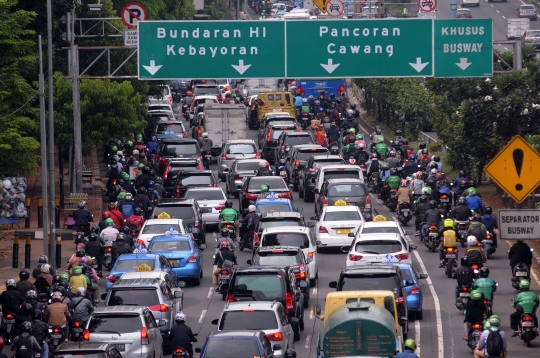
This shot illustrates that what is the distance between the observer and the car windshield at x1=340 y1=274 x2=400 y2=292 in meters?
23.2

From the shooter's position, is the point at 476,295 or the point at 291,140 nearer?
the point at 476,295

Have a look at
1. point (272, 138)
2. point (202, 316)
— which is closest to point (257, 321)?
point (202, 316)

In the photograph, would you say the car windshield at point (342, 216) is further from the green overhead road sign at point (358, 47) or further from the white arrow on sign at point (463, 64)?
the white arrow on sign at point (463, 64)

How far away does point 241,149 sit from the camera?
47500 mm

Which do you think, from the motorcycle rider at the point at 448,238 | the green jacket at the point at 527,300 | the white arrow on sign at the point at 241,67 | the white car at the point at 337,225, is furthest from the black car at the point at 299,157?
the green jacket at the point at 527,300

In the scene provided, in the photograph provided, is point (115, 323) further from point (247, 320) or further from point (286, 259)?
point (286, 259)

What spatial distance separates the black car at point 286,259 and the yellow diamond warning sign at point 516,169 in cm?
930

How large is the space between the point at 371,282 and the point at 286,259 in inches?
146

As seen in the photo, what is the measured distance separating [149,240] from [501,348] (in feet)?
43.4

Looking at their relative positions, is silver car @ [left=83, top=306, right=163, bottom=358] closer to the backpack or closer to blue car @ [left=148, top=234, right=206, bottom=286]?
the backpack

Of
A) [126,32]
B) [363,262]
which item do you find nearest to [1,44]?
[126,32]

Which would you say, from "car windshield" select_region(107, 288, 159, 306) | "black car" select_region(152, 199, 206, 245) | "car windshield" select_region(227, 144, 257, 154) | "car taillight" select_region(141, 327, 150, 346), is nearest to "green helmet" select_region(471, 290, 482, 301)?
"car windshield" select_region(107, 288, 159, 306)

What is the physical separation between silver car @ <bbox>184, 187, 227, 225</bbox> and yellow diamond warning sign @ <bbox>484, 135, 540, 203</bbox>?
2036 centimetres

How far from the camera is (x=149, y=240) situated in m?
31.5
